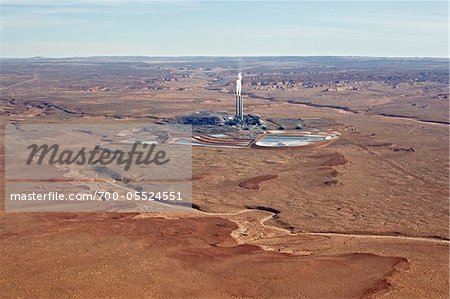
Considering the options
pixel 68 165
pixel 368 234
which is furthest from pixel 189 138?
pixel 368 234

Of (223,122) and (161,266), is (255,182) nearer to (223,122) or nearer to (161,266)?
(161,266)

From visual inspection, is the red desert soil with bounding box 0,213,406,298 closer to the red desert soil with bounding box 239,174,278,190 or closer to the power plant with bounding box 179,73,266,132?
the red desert soil with bounding box 239,174,278,190

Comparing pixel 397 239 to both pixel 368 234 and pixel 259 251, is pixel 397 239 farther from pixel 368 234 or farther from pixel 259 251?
pixel 259 251

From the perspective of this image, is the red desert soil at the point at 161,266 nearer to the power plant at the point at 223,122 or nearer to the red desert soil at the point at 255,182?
the red desert soil at the point at 255,182

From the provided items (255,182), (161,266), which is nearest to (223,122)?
(255,182)

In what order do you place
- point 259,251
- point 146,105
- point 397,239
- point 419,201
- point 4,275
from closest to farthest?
point 4,275, point 259,251, point 397,239, point 419,201, point 146,105

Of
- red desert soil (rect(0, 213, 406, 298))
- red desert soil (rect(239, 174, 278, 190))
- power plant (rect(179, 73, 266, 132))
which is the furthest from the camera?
power plant (rect(179, 73, 266, 132))

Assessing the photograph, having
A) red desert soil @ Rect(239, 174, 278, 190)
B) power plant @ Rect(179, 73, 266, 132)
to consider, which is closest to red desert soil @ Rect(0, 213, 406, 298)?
red desert soil @ Rect(239, 174, 278, 190)
